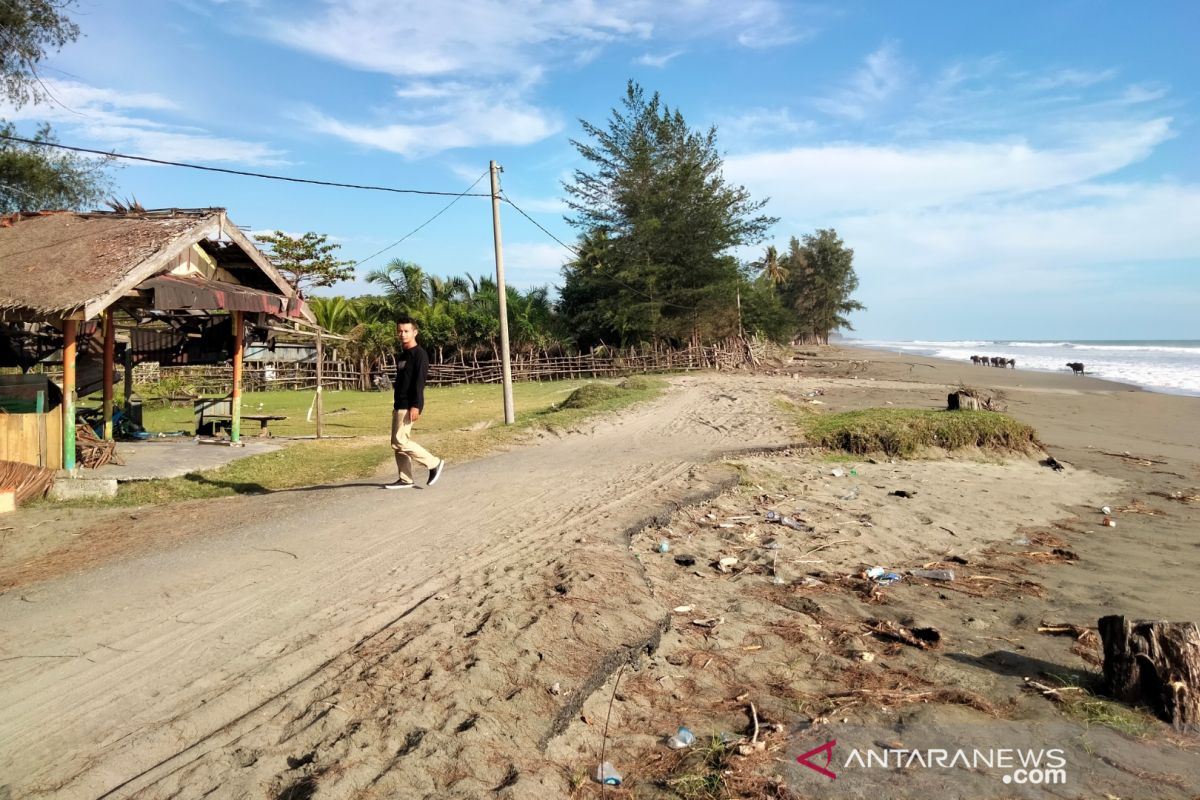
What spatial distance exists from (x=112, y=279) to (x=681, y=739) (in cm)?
888

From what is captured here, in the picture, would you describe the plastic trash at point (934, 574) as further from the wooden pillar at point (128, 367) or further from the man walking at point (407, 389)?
the wooden pillar at point (128, 367)

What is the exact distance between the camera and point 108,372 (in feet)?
41.4

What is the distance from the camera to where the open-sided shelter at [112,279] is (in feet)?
29.3

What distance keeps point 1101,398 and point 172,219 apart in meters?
25.8

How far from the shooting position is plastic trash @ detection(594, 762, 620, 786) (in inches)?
123

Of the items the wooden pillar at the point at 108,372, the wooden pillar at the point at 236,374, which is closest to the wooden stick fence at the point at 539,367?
the wooden pillar at the point at 108,372

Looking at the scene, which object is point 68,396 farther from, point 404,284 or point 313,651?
point 404,284

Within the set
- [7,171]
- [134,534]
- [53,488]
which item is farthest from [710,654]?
[7,171]

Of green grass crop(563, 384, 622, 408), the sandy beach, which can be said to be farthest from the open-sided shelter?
green grass crop(563, 384, 622, 408)

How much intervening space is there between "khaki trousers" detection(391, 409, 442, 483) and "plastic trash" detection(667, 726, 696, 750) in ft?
16.6

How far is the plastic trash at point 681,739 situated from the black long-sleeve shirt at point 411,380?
518 cm

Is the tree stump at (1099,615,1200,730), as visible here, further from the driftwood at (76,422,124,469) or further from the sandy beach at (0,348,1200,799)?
the driftwood at (76,422,124,469)

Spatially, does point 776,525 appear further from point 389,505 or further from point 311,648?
point 311,648

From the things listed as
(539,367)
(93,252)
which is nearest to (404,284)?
(539,367)
